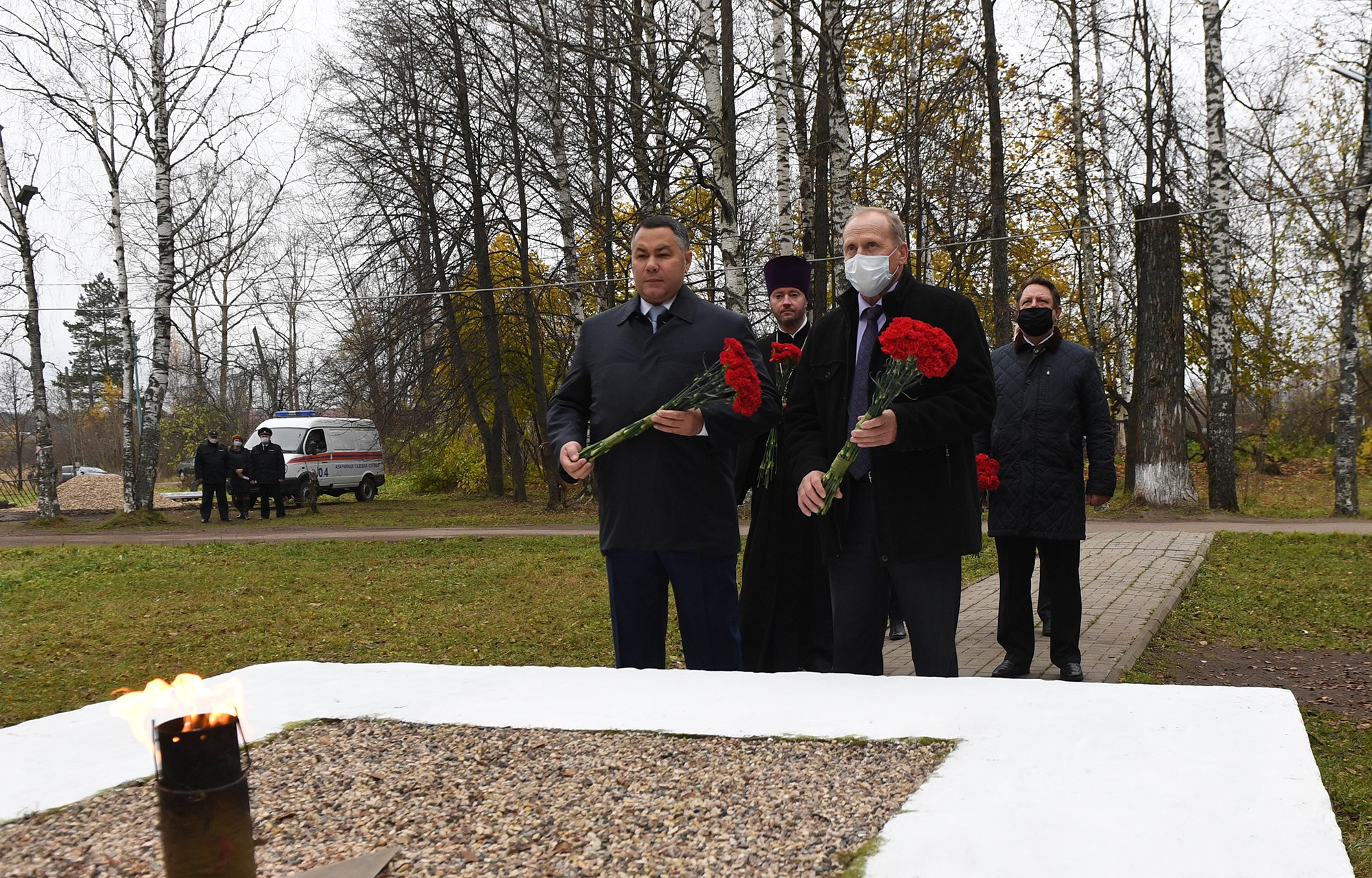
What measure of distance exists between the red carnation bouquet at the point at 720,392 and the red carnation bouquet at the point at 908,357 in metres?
0.37

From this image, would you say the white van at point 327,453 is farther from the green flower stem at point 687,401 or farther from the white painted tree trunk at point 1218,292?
the green flower stem at point 687,401

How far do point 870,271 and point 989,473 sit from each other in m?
2.41

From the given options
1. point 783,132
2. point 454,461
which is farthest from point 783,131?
point 454,461

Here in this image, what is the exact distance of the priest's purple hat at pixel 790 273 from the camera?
5.30 meters

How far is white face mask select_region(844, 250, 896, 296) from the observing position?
3.48 m

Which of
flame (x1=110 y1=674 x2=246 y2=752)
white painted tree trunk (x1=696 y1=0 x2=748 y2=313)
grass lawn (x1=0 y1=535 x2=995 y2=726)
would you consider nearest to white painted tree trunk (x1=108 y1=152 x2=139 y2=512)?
grass lawn (x1=0 y1=535 x2=995 y2=726)

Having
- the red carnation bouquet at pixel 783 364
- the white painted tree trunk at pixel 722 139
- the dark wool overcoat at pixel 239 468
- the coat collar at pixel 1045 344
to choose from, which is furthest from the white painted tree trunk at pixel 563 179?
the red carnation bouquet at pixel 783 364

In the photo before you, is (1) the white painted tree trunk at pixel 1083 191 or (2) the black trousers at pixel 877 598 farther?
(1) the white painted tree trunk at pixel 1083 191

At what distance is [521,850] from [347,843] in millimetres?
345

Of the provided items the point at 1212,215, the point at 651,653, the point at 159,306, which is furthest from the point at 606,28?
the point at 651,653

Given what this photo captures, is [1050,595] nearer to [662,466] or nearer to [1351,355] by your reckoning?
[662,466]

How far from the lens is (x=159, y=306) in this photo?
19.9 metres

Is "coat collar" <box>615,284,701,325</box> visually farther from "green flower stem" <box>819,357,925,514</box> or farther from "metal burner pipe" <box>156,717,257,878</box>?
"metal burner pipe" <box>156,717,257,878</box>

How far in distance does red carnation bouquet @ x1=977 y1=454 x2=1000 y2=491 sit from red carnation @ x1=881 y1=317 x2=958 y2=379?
2.57 meters
